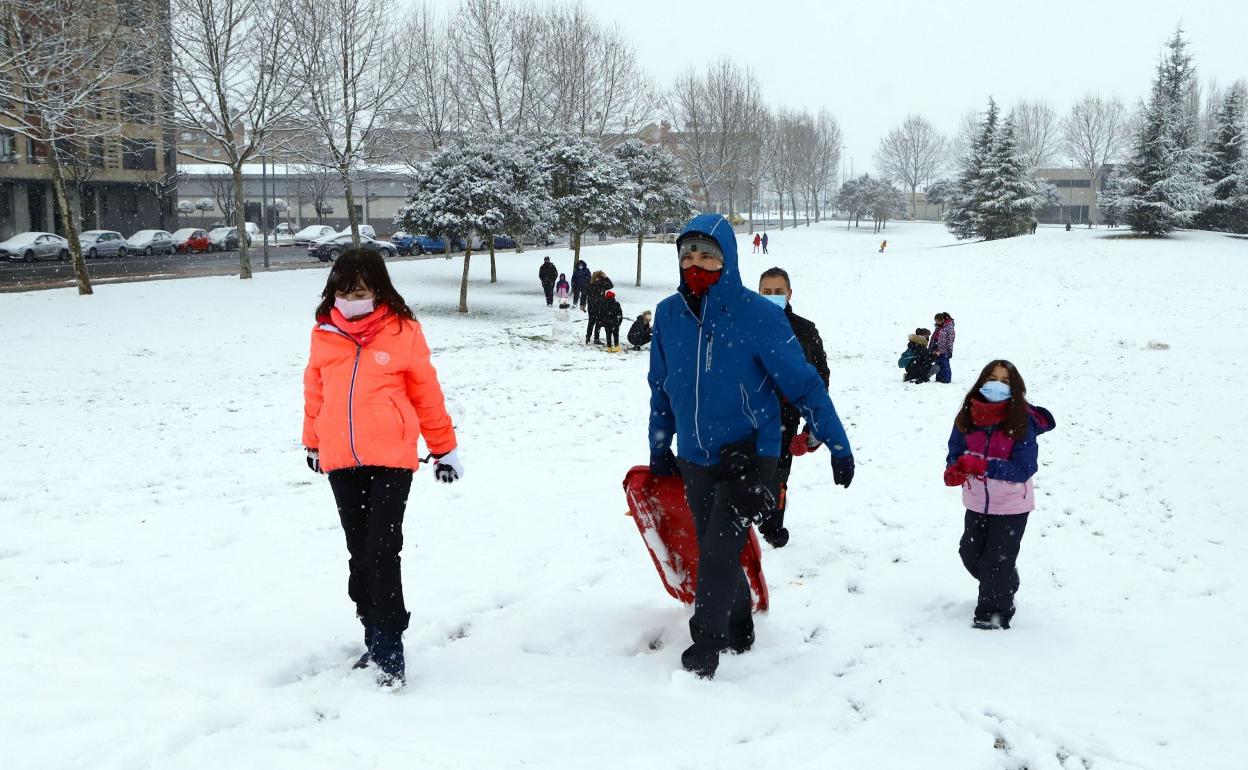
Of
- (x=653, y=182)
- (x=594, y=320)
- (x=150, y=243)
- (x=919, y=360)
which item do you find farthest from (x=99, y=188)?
(x=919, y=360)

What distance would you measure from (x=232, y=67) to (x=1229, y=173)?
42533mm

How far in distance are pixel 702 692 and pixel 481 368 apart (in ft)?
39.5

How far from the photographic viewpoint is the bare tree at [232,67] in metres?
25.6

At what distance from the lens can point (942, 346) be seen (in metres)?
A: 13.5

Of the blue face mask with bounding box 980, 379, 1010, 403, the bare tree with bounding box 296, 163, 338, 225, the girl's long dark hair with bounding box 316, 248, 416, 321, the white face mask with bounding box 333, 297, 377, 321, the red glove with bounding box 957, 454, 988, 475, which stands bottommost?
the red glove with bounding box 957, 454, 988, 475

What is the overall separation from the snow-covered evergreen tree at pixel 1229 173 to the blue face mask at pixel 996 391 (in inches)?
1707

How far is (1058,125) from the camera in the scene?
80.5 metres

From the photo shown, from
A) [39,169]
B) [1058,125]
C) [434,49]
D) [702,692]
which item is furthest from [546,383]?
[1058,125]

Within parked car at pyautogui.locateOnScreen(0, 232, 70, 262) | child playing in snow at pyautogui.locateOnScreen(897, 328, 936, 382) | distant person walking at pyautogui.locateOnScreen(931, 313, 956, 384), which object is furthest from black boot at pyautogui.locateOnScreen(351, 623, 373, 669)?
parked car at pyautogui.locateOnScreen(0, 232, 70, 262)

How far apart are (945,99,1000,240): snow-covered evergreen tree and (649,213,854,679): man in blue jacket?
47.7 metres

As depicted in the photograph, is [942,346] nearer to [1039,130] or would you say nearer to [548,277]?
[548,277]

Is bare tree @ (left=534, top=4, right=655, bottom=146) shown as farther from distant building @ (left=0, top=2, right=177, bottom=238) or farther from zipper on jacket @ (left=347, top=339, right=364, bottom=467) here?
zipper on jacket @ (left=347, top=339, right=364, bottom=467)

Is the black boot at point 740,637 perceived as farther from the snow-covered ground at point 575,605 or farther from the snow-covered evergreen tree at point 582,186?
the snow-covered evergreen tree at point 582,186

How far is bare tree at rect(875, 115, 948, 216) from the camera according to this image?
90750 mm
